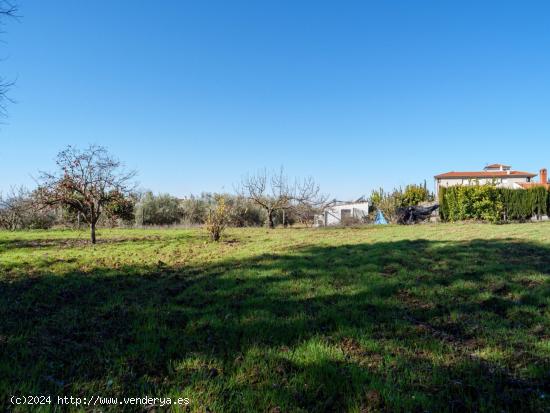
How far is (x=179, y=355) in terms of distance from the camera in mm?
3049

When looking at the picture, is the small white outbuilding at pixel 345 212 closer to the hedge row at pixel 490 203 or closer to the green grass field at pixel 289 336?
the hedge row at pixel 490 203

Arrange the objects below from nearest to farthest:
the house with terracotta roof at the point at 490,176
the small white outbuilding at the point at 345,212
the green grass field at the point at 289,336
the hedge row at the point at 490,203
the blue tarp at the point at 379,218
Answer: the green grass field at the point at 289,336 < the hedge row at the point at 490,203 < the blue tarp at the point at 379,218 < the small white outbuilding at the point at 345,212 < the house with terracotta roof at the point at 490,176

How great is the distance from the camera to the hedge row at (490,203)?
72.6 ft

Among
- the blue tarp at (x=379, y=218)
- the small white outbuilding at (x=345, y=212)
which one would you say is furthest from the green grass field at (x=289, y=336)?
the small white outbuilding at (x=345, y=212)

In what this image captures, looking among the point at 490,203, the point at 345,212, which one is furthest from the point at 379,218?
the point at 490,203

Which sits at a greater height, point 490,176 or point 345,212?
point 490,176

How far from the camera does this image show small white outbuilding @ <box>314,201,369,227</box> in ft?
89.9

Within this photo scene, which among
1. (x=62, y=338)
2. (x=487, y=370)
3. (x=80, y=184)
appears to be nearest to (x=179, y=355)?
A: (x=62, y=338)

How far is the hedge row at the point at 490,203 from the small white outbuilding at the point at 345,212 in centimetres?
661

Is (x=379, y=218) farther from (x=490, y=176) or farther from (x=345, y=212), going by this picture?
(x=490, y=176)

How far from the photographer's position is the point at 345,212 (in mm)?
28922

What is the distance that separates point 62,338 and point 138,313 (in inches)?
36.7

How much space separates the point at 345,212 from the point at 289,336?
86.1 ft

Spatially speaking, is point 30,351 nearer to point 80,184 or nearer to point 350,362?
point 350,362
